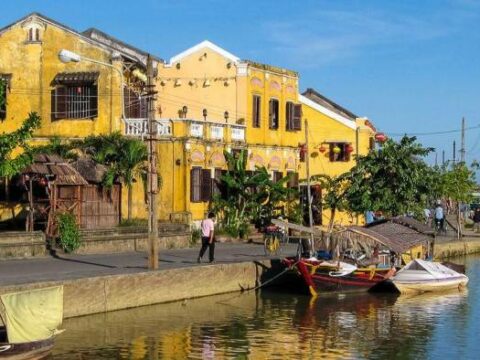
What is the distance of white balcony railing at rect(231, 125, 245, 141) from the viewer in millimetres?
42406

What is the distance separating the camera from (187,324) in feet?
75.2

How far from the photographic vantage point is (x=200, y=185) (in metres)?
39.8

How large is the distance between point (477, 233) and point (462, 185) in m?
3.20

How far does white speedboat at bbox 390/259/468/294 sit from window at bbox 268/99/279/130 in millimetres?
15692

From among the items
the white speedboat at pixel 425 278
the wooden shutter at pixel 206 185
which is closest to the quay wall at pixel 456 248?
the white speedboat at pixel 425 278

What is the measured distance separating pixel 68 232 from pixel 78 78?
10976mm

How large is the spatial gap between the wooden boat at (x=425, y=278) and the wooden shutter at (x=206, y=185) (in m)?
11.5

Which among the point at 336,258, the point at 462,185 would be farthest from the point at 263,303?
the point at 462,185

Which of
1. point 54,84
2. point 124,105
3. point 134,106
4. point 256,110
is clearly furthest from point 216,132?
point 54,84

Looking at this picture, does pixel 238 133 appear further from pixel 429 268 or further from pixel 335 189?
pixel 429 268

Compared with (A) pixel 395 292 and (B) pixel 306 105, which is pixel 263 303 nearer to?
(A) pixel 395 292

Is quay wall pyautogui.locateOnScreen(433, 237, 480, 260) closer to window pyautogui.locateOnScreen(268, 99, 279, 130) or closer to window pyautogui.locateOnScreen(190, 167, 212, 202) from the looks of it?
window pyautogui.locateOnScreen(268, 99, 279, 130)

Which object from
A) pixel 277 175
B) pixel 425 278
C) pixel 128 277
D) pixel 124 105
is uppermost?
pixel 124 105

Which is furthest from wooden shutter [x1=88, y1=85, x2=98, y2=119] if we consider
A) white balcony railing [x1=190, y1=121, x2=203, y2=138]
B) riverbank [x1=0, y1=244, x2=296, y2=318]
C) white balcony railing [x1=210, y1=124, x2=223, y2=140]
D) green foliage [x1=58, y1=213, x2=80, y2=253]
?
green foliage [x1=58, y1=213, x2=80, y2=253]
